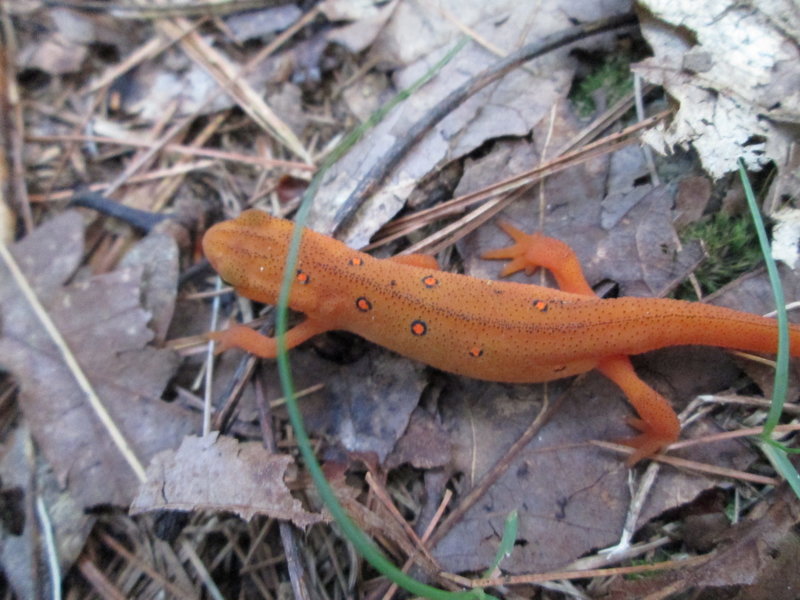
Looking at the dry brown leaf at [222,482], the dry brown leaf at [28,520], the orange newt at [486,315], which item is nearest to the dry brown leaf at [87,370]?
the dry brown leaf at [28,520]

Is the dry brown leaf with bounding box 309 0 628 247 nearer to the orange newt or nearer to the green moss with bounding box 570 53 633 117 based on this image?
the green moss with bounding box 570 53 633 117

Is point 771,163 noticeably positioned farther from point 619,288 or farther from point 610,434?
point 610,434

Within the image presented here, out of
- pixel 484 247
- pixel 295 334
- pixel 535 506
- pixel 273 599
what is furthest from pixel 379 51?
pixel 273 599

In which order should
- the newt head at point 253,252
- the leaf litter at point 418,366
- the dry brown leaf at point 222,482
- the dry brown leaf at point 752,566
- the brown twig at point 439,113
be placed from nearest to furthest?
the dry brown leaf at point 752,566, the dry brown leaf at point 222,482, the leaf litter at point 418,366, the newt head at point 253,252, the brown twig at point 439,113

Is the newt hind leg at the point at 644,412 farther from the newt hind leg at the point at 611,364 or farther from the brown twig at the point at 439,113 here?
the brown twig at the point at 439,113

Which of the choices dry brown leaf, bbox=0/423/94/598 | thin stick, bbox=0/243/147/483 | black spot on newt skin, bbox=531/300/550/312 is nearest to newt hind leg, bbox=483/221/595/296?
black spot on newt skin, bbox=531/300/550/312

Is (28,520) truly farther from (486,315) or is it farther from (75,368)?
(486,315)
